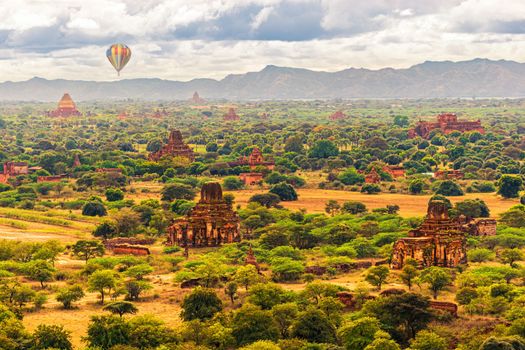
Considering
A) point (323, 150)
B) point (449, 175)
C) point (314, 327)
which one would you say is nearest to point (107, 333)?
point (314, 327)

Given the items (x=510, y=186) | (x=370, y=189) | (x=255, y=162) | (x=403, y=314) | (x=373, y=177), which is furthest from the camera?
(x=255, y=162)

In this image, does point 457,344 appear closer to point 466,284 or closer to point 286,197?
point 466,284

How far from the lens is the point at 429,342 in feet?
122

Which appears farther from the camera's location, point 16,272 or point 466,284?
point 16,272

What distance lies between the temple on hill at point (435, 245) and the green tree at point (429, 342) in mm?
18222

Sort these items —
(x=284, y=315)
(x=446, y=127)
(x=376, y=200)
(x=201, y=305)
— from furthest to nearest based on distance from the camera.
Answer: (x=446, y=127) < (x=376, y=200) < (x=201, y=305) < (x=284, y=315)

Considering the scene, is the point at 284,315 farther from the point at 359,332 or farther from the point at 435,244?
the point at 435,244

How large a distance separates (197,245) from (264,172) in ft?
159

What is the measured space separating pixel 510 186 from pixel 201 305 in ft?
200

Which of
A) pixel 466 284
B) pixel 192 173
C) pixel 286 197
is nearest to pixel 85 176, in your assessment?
pixel 192 173

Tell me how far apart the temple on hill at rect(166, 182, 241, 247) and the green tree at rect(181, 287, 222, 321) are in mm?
21786

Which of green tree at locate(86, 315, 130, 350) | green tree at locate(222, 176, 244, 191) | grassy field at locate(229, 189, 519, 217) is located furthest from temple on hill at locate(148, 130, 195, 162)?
green tree at locate(86, 315, 130, 350)

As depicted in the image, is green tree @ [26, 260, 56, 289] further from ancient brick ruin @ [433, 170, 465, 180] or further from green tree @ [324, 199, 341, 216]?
ancient brick ruin @ [433, 170, 465, 180]

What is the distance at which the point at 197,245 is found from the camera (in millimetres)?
67250
